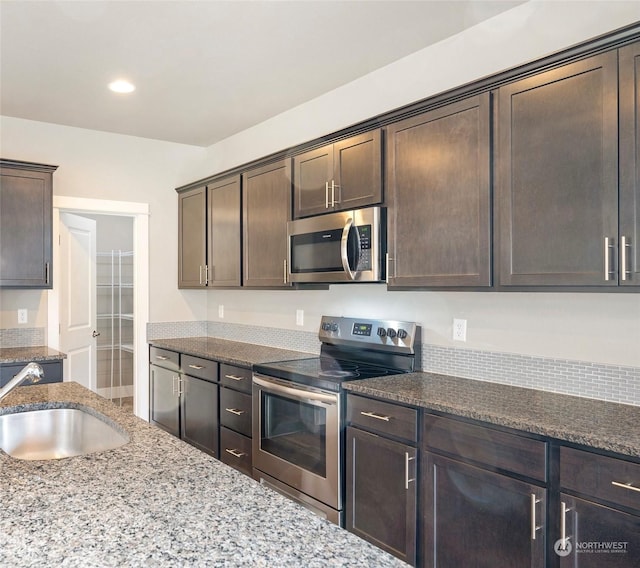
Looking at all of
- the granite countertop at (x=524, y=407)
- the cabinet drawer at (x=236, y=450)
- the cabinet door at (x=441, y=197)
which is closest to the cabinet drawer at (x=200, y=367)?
the cabinet drawer at (x=236, y=450)

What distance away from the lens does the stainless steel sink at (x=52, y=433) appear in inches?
75.1

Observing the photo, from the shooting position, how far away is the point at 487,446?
1.89m

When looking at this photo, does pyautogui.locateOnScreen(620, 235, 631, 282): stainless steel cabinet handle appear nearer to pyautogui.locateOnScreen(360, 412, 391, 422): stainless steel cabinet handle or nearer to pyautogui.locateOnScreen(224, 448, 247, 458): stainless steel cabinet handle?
pyautogui.locateOnScreen(360, 412, 391, 422): stainless steel cabinet handle

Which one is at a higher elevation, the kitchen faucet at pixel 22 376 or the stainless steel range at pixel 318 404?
the kitchen faucet at pixel 22 376

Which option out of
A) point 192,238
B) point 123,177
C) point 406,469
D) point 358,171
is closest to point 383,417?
point 406,469

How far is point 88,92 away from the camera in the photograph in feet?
11.3

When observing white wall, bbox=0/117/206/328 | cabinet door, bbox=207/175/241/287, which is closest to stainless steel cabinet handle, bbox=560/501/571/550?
cabinet door, bbox=207/175/241/287

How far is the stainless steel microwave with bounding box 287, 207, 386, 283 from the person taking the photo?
8.89ft

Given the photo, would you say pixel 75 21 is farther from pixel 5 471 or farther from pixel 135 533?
pixel 135 533

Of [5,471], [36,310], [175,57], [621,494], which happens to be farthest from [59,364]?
[621,494]

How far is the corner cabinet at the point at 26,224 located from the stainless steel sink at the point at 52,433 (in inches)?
79.6

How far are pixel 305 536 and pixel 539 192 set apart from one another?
5.20 ft

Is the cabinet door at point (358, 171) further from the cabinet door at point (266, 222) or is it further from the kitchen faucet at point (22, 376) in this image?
the kitchen faucet at point (22, 376)

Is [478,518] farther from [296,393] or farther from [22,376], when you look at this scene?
[22,376]
